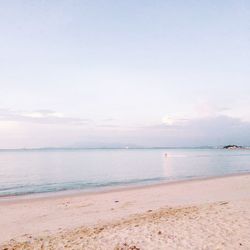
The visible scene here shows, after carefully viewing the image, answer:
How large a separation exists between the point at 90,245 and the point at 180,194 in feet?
43.4

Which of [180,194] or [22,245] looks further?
[180,194]

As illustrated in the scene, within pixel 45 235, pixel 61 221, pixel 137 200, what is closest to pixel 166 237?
pixel 45 235

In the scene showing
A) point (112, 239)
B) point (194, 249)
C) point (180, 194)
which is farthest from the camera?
point (180, 194)

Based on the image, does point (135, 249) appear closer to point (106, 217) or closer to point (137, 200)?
point (106, 217)

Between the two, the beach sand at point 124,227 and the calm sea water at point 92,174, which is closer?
the beach sand at point 124,227

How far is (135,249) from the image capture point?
865 cm

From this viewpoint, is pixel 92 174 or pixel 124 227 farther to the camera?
pixel 92 174

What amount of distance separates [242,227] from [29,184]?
24.9 m

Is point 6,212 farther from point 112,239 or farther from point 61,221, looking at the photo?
point 112,239

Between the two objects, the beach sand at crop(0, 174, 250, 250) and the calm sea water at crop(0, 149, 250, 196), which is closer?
the beach sand at crop(0, 174, 250, 250)

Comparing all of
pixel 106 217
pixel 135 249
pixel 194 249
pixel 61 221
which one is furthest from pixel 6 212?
pixel 194 249

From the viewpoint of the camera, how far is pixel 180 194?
2133cm

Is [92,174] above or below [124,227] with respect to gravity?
below

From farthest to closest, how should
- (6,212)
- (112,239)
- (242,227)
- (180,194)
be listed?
(180,194)
(6,212)
(242,227)
(112,239)
